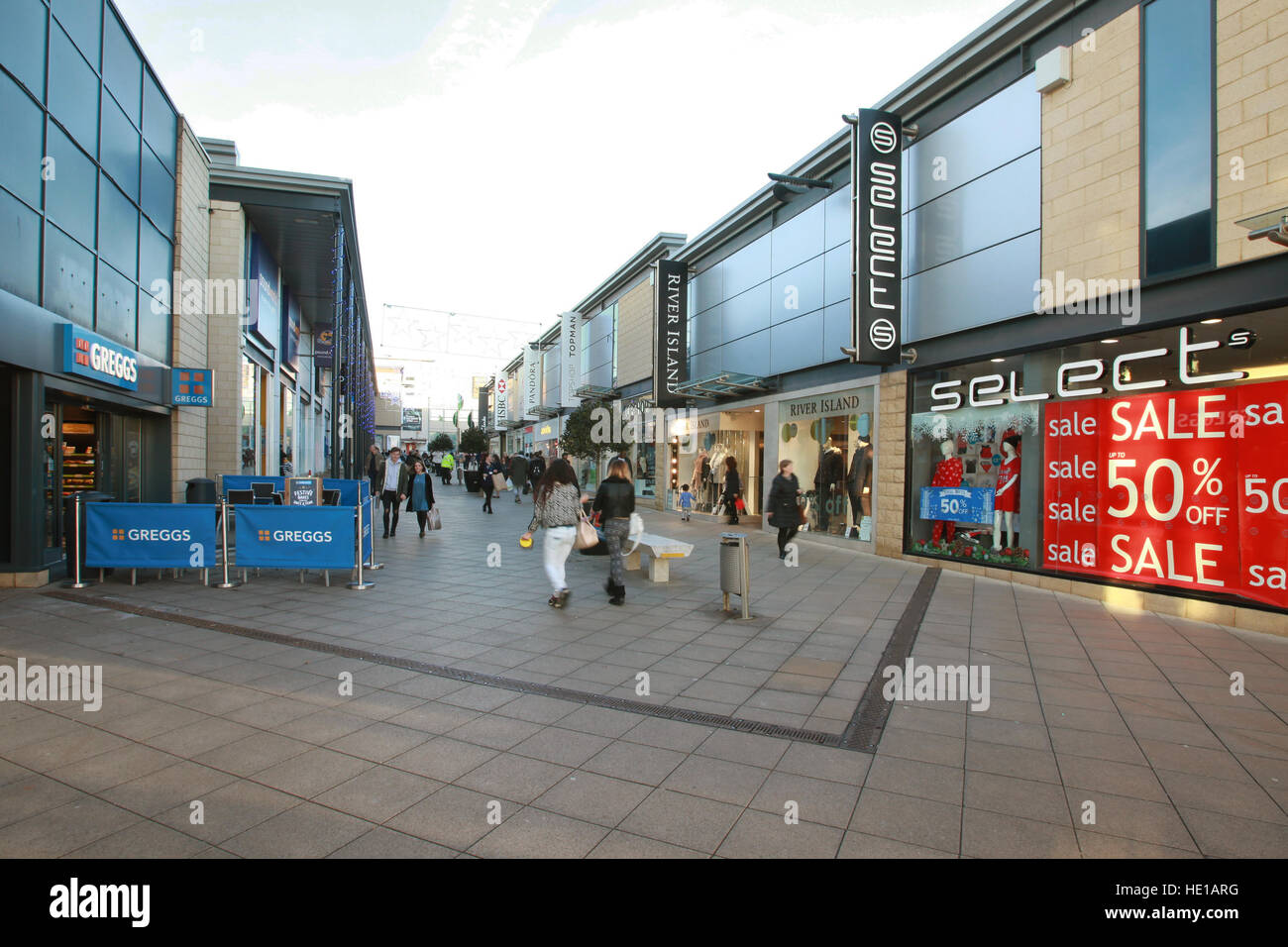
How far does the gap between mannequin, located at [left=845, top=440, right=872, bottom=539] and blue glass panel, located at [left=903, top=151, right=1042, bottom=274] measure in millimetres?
3489

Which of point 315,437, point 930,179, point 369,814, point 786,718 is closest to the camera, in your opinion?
point 369,814

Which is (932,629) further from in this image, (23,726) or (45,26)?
(45,26)

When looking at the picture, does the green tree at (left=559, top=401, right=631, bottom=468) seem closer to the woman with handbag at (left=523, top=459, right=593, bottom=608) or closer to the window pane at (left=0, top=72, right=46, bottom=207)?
the woman with handbag at (left=523, top=459, right=593, bottom=608)

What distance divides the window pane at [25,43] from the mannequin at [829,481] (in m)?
13.9

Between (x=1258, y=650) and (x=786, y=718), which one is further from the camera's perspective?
(x=1258, y=650)

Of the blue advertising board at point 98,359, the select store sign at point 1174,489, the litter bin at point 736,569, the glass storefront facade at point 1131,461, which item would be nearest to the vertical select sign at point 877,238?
the glass storefront facade at point 1131,461

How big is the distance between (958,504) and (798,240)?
304 inches

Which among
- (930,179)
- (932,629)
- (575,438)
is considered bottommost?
(932,629)

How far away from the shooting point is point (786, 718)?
4719 mm

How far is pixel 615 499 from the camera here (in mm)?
8445

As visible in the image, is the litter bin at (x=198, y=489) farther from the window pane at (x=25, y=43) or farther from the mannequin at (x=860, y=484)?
the mannequin at (x=860, y=484)

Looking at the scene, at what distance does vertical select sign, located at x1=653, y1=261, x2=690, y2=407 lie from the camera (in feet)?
73.2
